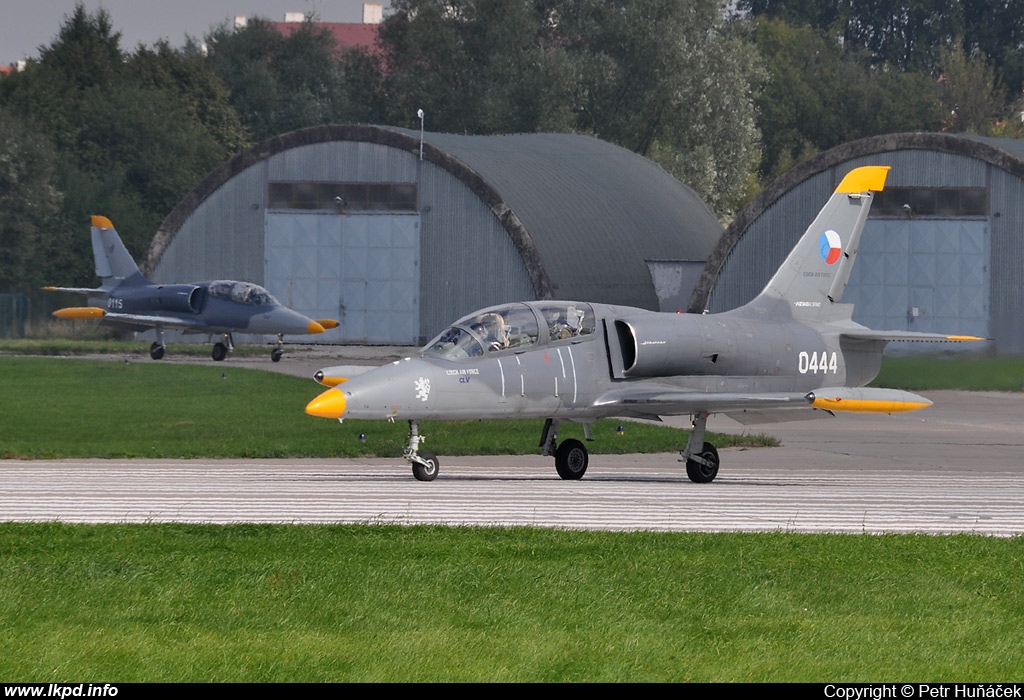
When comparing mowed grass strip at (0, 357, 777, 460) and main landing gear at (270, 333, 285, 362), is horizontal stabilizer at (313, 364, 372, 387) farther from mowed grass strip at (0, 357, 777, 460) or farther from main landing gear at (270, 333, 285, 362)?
main landing gear at (270, 333, 285, 362)

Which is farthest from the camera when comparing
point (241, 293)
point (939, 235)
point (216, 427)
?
point (241, 293)

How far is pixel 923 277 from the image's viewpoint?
42594 millimetres

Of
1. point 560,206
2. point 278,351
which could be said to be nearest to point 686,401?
point 278,351

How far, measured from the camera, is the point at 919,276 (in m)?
42.6

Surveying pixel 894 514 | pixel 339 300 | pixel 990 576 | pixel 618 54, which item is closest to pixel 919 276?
pixel 339 300

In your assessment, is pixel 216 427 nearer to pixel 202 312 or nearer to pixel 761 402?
pixel 761 402

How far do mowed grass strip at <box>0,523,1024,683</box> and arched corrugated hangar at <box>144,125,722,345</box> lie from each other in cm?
3378

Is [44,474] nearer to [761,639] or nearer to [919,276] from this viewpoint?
[761,639]

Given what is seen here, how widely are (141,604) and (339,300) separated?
129ft

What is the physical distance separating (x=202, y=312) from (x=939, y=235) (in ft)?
70.8

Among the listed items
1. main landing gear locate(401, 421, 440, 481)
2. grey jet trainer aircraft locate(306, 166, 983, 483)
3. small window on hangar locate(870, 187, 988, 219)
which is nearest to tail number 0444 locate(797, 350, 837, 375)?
grey jet trainer aircraft locate(306, 166, 983, 483)

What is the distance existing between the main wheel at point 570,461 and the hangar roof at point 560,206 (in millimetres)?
25364

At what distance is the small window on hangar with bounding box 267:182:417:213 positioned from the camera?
4847 centimetres

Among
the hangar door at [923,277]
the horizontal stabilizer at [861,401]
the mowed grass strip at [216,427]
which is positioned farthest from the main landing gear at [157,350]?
the horizontal stabilizer at [861,401]
